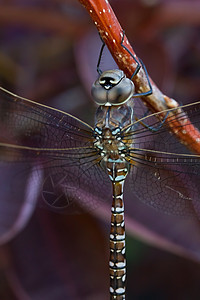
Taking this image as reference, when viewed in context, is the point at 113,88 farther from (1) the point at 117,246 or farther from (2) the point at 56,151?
(1) the point at 117,246

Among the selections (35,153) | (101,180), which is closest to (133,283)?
(101,180)

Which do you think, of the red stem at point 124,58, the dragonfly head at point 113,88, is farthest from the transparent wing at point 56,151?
the red stem at point 124,58

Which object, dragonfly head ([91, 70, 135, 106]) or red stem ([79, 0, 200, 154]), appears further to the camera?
dragonfly head ([91, 70, 135, 106])

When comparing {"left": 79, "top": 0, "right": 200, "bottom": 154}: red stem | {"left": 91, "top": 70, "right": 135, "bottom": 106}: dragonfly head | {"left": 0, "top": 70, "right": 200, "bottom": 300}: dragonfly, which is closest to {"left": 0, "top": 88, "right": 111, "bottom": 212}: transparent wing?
{"left": 0, "top": 70, "right": 200, "bottom": 300}: dragonfly

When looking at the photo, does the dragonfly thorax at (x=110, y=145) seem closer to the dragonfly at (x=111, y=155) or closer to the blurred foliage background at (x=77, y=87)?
the dragonfly at (x=111, y=155)

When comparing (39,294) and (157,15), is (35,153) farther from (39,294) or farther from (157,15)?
(157,15)

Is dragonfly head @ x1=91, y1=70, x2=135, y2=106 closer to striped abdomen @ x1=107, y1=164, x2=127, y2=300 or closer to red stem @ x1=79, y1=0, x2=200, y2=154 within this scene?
red stem @ x1=79, y1=0, x2=200, y2=154

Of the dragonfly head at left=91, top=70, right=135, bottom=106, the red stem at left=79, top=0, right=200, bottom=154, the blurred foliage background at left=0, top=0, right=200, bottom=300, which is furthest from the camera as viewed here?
the blurred foliage background at left=0, top=0, right=200, bottom=300
